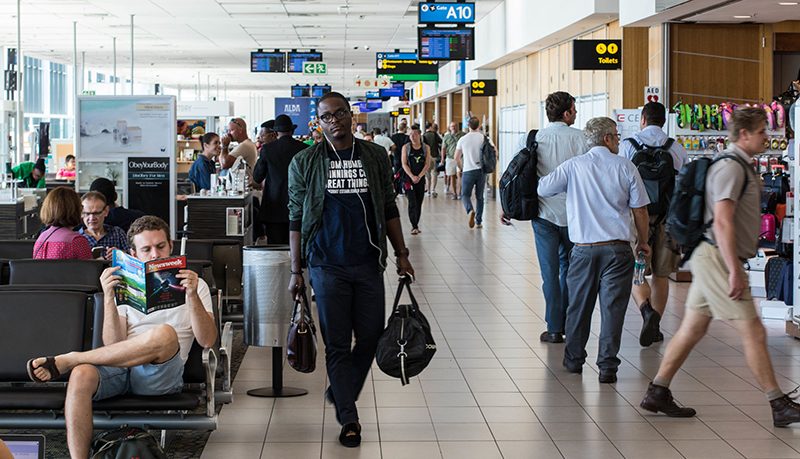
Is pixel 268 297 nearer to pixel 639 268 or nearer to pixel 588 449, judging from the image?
pixel 588 449

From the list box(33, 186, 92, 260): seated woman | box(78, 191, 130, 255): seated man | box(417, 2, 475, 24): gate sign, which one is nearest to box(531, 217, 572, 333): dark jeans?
box(78, 191, 130, 255): seated man

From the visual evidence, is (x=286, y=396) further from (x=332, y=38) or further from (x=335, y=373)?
(x=332, y=38)

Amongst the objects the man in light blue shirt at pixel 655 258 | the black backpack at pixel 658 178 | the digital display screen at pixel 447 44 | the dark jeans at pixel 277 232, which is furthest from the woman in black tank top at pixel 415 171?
the black backpack at pixel 658 178

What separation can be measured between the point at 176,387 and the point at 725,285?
257cm

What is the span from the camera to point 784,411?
5324 millimetres

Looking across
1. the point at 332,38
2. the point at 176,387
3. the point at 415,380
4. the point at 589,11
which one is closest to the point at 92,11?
the point at 332,38

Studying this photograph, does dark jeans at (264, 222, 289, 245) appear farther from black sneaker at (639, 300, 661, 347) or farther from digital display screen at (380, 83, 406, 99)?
digital display screen at (380, 83, 406, 99)

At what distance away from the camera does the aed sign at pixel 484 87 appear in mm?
24812

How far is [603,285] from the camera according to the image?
20.8ft

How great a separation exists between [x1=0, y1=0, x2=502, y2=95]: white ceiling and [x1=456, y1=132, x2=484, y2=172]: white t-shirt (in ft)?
12.4

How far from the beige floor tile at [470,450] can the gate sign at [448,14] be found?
13133 millimetres

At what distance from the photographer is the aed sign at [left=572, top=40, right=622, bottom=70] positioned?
545 inches

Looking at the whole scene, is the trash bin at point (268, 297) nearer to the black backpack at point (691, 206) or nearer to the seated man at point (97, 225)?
the seated man at point (97, 225)

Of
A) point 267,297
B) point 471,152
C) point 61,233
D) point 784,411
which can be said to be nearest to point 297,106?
point 471,152
